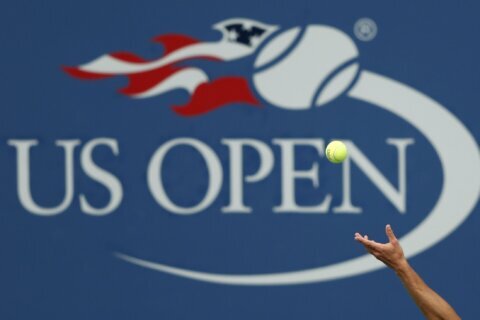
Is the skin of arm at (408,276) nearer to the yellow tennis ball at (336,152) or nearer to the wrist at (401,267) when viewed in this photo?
the wrist at (401,267)

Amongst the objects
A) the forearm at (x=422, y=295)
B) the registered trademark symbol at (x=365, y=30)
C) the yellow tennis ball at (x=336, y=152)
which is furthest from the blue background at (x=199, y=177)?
the forearm at (x=422, y=295)

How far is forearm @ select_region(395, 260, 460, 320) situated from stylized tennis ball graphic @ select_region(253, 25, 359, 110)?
2348 millimetres

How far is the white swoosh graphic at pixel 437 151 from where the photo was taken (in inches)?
253

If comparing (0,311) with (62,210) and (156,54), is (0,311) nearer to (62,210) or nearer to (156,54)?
(62,210)

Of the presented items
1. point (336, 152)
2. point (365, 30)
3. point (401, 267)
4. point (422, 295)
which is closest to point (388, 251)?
point (401, 267)

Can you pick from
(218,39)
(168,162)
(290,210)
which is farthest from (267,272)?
(218,39)

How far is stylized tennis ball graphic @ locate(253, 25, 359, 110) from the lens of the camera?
6.49m

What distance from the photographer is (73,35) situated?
21.8ft

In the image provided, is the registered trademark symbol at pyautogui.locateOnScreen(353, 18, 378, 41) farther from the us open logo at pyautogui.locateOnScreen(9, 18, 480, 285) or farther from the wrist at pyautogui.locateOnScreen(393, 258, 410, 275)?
the wrist at pyautogui.locateOnScreen(393, 258, 410, 275)

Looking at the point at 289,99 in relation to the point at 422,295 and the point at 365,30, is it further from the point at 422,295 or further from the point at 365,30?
A: the point at 422,295

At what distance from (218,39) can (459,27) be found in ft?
4.15

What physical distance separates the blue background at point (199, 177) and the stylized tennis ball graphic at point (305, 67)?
0.18 feet

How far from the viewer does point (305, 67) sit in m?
6.54

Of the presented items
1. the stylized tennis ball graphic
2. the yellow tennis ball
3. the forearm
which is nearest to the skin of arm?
the forearm
